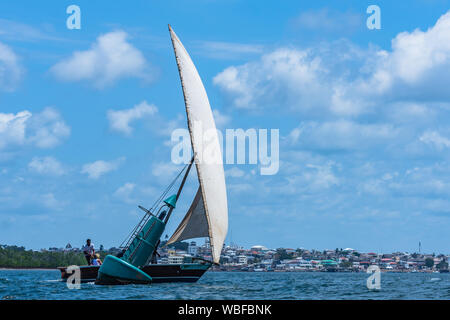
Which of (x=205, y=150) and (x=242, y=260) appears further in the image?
(x=242, y=260)

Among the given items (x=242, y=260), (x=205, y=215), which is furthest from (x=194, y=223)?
(x=242, y=260)

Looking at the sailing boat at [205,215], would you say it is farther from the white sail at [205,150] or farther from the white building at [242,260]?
the white building at [242,260]

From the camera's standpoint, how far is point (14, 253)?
170625 millimetres

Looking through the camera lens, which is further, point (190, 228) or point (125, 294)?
point (190, 228)

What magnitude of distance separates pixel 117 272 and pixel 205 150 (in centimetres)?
869

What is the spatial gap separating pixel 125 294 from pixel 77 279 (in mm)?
11524

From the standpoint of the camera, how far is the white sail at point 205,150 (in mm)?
42094

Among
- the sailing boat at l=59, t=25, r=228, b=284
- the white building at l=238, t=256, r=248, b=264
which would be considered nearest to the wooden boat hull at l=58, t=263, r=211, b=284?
the sailing boat at l=59, t=25, r=228, b=284

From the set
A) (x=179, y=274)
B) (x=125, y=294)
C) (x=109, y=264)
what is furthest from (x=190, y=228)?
(x=125, y=294)

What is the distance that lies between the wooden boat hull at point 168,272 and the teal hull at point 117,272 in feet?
5.02

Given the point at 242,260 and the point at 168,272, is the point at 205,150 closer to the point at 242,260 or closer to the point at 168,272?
the point at 168,272

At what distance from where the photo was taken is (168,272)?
44.5 metres

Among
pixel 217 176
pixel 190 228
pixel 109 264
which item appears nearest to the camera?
pixel 109 264
